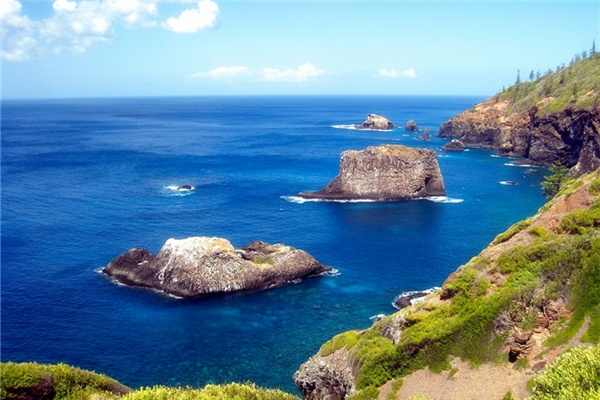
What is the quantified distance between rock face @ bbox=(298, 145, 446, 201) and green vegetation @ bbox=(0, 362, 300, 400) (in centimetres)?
8673

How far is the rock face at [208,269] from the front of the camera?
7125 centimetres

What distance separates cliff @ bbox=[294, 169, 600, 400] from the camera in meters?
36.3

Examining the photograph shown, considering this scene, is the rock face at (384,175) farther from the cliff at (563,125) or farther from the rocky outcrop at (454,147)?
the rocky outcrop at (454,147)

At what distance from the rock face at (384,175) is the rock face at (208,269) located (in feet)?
151

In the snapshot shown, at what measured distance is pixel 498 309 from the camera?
38906 millimetres

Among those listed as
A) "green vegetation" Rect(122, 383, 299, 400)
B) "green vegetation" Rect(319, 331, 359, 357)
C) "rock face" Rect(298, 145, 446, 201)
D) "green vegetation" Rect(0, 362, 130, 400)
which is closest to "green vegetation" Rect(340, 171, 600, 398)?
"green vegetation" Rect(319, 331, 359, 357)

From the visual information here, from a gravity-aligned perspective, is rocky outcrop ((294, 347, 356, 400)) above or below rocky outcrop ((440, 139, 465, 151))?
below

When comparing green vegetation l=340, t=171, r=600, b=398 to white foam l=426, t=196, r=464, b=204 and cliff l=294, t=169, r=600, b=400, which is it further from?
white foam l=426, t=196, r=464, b=204

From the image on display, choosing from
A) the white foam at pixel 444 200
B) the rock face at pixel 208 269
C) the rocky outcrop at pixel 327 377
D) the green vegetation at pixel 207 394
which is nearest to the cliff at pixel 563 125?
the white foam at pixel 444 200

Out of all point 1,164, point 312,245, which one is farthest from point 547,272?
point 1,164

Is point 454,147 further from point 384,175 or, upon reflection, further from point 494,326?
point 494,326

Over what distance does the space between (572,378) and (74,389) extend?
28.6 metres

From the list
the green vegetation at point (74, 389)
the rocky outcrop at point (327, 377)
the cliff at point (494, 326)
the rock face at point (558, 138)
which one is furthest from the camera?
the rock face at point (558, 138)

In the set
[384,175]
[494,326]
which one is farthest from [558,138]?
[494,326]
